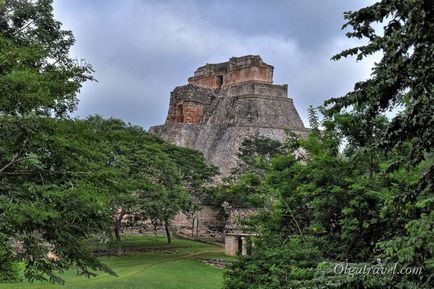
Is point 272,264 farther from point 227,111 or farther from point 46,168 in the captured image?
point 227,111

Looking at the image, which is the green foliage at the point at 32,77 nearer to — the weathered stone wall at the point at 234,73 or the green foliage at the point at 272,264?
the green foliage at the point at 272,264

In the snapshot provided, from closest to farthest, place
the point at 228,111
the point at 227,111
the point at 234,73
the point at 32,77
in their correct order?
the point at 32,77, the point at 228,111, the point at 227,111, the point at 234,73

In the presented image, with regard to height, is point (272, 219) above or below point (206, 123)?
below

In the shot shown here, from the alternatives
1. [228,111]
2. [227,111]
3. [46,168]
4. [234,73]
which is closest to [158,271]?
[46,168]

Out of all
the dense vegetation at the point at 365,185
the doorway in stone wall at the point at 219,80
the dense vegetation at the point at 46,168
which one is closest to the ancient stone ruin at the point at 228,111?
the doorway in stone wall at the point at 219,80

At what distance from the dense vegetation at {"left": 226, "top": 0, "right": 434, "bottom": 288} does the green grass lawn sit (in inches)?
263

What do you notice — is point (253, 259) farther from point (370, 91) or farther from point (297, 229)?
point (370, 91)

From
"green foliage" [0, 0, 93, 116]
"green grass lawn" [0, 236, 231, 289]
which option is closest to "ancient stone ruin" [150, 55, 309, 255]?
"green grass lawn" [0, 236, 231, 289]

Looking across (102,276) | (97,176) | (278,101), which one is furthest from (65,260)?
(278,101)

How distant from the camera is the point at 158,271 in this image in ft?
72.0

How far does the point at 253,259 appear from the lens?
1157 centimetres

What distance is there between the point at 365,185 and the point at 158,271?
44.9 feet

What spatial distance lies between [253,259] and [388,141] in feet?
24.5

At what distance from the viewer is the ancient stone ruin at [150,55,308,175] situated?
44.4m
